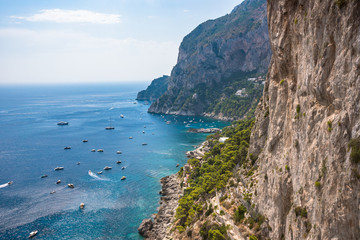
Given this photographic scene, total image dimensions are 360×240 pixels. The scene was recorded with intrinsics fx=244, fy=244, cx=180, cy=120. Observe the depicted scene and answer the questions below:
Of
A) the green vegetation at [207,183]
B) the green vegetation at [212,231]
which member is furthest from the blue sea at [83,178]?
the green vegetation at [212,231]

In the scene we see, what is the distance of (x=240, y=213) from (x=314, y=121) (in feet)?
84.1

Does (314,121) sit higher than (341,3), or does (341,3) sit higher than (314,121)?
(341,3)

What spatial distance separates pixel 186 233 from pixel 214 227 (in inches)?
363

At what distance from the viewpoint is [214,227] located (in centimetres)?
4600

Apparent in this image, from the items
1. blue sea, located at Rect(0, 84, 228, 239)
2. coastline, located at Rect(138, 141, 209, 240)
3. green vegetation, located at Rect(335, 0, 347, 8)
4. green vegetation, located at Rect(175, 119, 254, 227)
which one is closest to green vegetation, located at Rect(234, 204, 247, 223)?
green vegetation, located at Rect(175, 119, 254, 227)

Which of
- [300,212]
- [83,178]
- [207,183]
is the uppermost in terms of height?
[300,212]

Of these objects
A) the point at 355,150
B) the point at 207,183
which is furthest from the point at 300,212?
the point at 207,183

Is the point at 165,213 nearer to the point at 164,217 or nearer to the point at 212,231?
the point at 164,217

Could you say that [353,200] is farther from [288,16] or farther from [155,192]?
[155,192]

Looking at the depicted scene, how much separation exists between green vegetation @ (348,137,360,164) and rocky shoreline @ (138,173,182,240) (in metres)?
47.1

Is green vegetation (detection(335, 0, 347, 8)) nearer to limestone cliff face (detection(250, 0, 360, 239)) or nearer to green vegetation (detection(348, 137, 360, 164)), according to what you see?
limestone cliff face (detection(250, 0, 360, 239))

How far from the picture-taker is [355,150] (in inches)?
752

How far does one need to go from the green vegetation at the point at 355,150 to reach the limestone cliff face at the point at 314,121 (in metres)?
0.36

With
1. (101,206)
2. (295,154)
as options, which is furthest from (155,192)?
(295,154)
